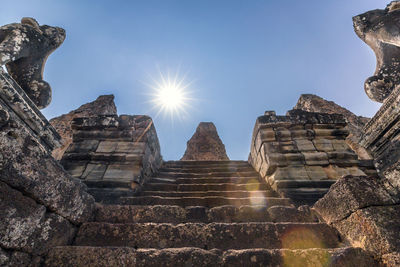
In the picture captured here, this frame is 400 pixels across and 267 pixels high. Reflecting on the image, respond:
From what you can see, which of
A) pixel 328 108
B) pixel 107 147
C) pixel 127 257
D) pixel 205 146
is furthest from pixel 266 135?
pixel 205 146

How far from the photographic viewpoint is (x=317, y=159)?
367 cm

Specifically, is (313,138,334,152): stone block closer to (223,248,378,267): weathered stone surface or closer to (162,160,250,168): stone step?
(162,160,250,168): stone step

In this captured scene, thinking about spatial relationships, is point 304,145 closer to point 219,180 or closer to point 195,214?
point 219,180

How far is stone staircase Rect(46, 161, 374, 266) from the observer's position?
5.11 feet

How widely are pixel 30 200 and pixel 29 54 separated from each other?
2.59 m

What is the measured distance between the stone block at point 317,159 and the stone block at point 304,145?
15cm

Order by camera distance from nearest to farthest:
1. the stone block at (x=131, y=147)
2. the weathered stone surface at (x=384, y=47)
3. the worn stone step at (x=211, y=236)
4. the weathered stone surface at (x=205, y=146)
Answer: the worn stone step at (x=211, y=236), the weathered stone surface at (x=384, y=47), the stone block at (x=131, y=147), the weathered stone surface at (x=205, y=146)

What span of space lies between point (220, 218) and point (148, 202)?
3.61 ft

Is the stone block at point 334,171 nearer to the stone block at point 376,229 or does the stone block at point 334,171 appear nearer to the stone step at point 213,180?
the stone step at point 213,180

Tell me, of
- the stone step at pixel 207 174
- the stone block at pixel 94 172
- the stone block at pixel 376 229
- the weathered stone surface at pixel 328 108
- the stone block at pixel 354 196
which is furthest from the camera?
the weathered stone surface at pixel 328 108

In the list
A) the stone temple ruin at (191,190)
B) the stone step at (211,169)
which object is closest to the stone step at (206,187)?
the stone temple ruin at (191,190)

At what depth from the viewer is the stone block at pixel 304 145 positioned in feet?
12.7

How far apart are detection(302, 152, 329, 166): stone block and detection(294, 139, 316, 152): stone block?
150mm

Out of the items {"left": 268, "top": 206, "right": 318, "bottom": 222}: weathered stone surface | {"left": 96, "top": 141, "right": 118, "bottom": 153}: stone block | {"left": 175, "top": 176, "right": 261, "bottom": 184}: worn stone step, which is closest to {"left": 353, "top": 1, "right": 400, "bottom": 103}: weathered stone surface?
{"left": 268, "top": 206, "right": 318, "bottom": 222}: weathered stone surface
